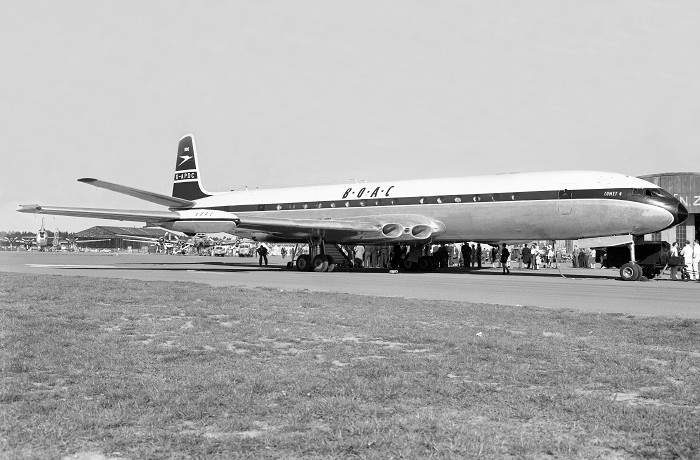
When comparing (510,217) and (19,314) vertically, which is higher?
(510,217)

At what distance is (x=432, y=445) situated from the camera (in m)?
4.11

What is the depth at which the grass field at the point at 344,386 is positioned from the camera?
4.16 m

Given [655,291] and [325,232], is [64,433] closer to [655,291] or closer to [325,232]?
[655,291]

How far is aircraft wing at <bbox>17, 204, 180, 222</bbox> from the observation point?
2764 centimetres

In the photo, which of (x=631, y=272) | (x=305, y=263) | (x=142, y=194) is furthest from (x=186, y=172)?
(x=631, y=272)

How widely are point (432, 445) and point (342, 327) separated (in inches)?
224

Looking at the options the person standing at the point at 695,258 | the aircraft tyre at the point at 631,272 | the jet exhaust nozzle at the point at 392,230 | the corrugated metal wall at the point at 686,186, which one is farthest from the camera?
the corrugated metal wall at the point at 686,186

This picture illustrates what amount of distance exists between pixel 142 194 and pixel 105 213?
3.46 meters

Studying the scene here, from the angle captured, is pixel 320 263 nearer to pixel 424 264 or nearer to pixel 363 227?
pixel 363 227

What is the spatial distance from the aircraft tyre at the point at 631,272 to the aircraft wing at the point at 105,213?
17774mm

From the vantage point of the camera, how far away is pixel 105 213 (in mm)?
28734

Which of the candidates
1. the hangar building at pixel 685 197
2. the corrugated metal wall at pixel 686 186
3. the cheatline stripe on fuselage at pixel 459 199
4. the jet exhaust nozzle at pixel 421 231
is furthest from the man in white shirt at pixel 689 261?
the corrugated metal wall at pixel 686 186

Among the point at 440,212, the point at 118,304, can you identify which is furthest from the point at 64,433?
the point at 440,212

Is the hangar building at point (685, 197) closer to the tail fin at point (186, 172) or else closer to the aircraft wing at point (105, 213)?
the tail fin at point (186, 172)
